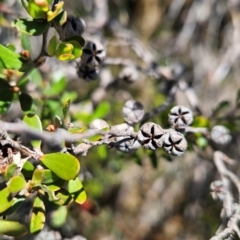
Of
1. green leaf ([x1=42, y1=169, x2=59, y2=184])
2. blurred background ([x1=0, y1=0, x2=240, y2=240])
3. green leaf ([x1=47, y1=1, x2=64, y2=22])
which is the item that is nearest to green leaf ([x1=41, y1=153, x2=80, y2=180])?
green leaf ([x1=42, y1=169, x2=59, y2=184])

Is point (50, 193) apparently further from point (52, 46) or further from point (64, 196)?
point (52, 46)

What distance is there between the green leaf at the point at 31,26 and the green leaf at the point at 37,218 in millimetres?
301

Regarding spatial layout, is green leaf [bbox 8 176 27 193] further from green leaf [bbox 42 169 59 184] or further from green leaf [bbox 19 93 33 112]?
green leaf [bbox 19 93 33 112]

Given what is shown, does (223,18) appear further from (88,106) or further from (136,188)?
(88,106)

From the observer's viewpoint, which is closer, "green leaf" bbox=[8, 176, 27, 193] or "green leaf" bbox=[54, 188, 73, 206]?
"green leaf" bbox=[8, 176, 27, 193]

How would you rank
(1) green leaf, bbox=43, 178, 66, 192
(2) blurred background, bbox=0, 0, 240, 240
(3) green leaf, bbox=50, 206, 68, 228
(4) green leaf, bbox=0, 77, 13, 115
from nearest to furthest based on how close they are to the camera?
(1) green leaf, bbox=43, 178, 66, 192 → (4) green leaf, bbox=0, 77, 13, 115 → (3) green leaf, bbox=50, 206, 68, 228 → (2) blurred background, bbox=0, 0, 240, 240

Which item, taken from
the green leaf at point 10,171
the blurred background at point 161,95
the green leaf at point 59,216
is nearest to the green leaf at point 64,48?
the green leaf at point 10,171

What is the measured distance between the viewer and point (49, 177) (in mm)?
794

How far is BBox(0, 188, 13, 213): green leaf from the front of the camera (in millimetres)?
755

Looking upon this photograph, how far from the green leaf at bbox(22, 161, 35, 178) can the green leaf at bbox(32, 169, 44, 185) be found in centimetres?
4

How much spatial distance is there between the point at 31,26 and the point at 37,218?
13.7 inches

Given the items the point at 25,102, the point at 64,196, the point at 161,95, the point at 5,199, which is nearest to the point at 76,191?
the point at 64,196

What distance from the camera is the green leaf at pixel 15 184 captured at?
71 cm

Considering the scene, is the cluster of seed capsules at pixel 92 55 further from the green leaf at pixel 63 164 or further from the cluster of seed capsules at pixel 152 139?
the green leaf at pixel 63 164
